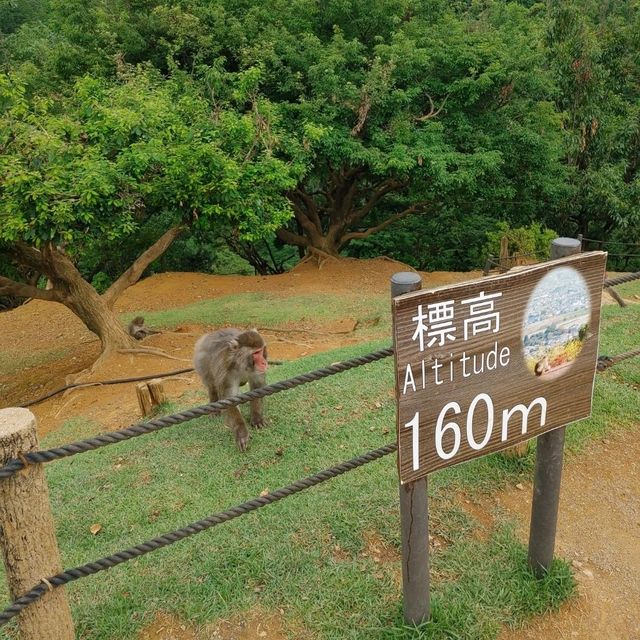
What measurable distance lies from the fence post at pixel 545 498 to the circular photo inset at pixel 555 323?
1.26 feet

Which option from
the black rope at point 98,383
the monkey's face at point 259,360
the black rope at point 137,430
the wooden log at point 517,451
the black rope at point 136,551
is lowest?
the black rope at point 98,383

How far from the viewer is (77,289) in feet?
27.8

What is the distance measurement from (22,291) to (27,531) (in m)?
7.10

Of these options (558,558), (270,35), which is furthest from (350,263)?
(558,558)

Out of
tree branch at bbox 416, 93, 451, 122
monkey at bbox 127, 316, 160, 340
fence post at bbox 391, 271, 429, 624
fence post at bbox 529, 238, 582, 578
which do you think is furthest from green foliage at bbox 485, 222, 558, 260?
fence post at bbox 391, 271, 429, 624

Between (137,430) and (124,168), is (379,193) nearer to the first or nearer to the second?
(124,168)

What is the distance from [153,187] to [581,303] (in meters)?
5.84

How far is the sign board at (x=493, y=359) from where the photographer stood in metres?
2.01

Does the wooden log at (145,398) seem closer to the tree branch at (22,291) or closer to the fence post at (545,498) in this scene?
the tree branch at (22,291)

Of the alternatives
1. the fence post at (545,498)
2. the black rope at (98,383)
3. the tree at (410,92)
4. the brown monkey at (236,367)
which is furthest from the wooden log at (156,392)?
the tree at (410,92)

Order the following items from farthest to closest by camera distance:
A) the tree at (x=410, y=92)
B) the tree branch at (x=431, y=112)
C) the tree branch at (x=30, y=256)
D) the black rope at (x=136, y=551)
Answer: the tree branch at (x=431, y=112)
the tree at (x=410, y=92)
the tree branch at (x=30, y=256)
the black rope at (x=136, y=551)

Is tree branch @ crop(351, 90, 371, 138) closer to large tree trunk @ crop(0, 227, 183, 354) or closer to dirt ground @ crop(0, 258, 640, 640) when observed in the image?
dirt ground @ crop(0, 258, 640, 640)

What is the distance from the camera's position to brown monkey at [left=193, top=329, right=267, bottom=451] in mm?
4480

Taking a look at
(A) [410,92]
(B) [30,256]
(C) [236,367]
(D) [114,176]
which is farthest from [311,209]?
(C) [236,367]
